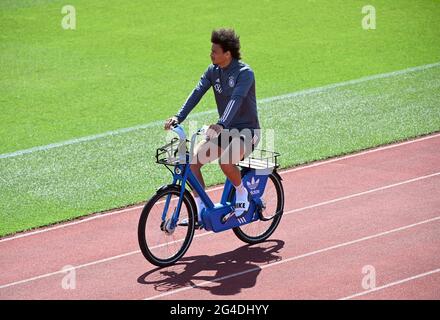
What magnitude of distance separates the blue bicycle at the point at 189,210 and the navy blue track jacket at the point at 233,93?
1.33 feet

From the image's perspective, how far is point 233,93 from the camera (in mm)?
9297

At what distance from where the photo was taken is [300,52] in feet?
63.0

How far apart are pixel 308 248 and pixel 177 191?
65.7 inches

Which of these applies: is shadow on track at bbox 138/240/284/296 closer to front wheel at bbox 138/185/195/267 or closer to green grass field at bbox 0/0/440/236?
front wheel at bbox 138/185/195/267

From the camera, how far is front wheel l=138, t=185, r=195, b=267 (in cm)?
908

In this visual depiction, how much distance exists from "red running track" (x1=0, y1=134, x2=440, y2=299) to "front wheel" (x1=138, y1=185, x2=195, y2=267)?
172 mm

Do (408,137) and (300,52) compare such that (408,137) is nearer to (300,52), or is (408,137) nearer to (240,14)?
(300,52)

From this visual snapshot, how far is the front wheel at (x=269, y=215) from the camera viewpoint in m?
10.2

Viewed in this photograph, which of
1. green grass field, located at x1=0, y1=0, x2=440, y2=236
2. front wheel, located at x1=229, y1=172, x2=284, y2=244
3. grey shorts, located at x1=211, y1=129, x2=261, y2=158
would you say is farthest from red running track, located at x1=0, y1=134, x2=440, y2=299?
grey shorts, located at x1=211, y1=129, x2=261, y2=158

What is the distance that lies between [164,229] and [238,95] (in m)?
1.59

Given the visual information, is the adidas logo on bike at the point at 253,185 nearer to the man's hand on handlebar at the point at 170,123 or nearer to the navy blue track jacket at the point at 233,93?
the navy blue track jacket at the point at 233,93

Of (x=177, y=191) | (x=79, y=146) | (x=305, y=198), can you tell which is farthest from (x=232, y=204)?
(x=79, y=146)

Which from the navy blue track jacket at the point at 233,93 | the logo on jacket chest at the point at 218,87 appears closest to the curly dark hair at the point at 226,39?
the navy blue track jacket at the point at 233,93

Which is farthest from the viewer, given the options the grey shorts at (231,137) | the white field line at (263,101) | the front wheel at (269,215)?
the white field line at (263,101)
